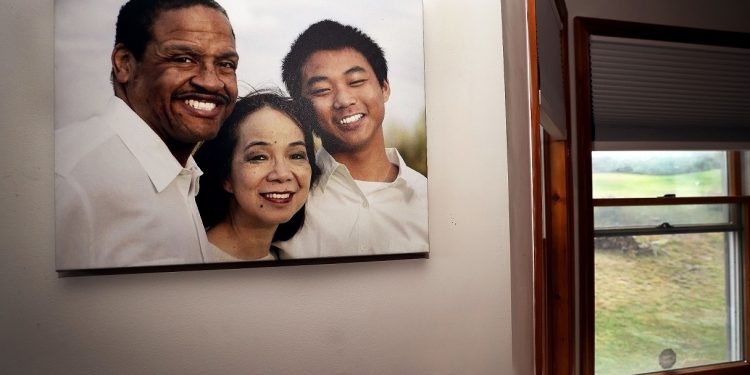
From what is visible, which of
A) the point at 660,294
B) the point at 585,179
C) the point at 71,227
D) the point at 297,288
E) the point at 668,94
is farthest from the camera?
the point at 660,294

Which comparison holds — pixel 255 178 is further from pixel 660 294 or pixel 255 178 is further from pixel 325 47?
pixel 660 294

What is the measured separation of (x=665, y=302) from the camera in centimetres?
237

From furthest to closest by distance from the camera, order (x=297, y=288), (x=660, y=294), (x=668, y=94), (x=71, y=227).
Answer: (x=660, y=294) → (x=668, y=94) → (x=297, y=288) → (x=71, y=227)

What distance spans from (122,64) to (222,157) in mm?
298

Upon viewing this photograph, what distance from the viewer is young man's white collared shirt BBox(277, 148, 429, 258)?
3.90ft

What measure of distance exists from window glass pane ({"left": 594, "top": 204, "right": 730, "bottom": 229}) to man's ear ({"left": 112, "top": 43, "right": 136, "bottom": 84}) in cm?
194

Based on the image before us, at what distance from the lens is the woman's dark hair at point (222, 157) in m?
1.12

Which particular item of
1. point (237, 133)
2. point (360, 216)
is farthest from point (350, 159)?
point (237, 133)

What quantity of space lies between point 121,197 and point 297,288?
Result: 1.47ft

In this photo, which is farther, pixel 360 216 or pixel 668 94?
pixel 668 94

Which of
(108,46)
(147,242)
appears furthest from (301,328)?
(108,46)

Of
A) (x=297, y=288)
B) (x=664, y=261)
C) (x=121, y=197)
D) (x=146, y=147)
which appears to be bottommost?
(x=664, y=261)

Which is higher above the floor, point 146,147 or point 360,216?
point 146,147

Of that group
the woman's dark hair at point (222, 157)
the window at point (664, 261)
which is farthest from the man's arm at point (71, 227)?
the window at point (664, 261)
